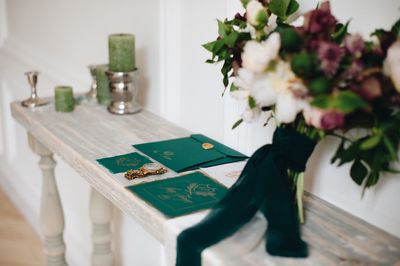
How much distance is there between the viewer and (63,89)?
174cm

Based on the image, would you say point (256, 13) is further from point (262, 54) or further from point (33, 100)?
point (33, 100)

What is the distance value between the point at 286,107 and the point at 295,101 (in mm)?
18

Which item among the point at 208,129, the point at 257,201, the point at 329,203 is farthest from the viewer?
the point at 208,129

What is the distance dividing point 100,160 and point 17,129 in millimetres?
2028

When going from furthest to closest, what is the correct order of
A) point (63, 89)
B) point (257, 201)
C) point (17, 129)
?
point (17, 129) < point (63, 89) < point (257, 201)

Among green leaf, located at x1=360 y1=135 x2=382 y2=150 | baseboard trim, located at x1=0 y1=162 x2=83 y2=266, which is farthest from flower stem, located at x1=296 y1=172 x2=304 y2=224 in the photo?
baseboard trim, located at x1=0 y1=162 x2=83 y2=266

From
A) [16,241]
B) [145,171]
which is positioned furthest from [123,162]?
[16,241]

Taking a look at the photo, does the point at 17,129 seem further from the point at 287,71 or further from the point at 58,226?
the point at 287,71

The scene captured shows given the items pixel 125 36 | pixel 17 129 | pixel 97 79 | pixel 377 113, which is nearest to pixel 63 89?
pixel 97 79

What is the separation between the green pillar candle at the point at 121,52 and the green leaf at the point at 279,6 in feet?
2.42

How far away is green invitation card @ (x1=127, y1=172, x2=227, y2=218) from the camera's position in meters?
1.08

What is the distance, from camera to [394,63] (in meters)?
0.81

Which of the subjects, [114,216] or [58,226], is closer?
[58,226]

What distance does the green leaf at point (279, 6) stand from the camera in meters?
1.03
